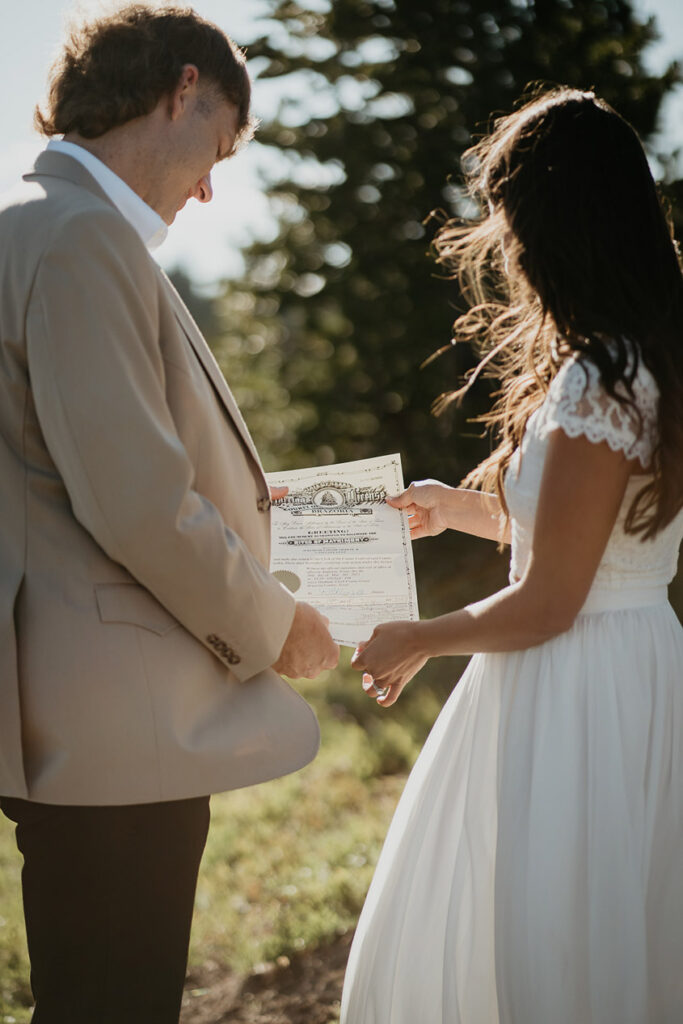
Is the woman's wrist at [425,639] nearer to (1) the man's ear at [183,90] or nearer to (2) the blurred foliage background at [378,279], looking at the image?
(1) the man's ear at [183,90]

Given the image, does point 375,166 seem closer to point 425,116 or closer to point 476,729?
point 425,116

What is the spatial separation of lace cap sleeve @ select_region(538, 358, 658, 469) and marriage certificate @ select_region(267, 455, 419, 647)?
2.01ft

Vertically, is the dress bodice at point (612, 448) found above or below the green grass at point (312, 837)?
above

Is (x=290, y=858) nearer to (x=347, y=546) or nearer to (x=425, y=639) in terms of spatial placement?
(x=347, y=546)

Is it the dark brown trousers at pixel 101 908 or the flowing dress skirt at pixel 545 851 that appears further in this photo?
the flowing dress skirt at pixel 545 851

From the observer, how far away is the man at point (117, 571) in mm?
1491

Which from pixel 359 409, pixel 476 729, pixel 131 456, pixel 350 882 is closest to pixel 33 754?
pixel 131 456

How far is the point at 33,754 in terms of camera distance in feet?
5.14

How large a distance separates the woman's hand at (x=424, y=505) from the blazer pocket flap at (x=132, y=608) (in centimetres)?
86

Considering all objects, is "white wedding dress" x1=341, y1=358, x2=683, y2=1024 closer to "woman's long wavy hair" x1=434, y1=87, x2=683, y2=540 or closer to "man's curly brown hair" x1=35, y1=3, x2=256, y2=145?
"woman's long wavy hair" x1=434, y1=87, x2=683, y2=540

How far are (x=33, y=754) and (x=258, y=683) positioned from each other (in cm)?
42

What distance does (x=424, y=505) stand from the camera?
7.84 ft

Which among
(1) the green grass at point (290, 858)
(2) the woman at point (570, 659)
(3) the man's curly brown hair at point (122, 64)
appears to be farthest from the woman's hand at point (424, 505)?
(1) the green grass at point (290, 858)

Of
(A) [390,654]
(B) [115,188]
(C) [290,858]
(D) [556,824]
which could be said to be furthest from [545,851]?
(C) [290,858]
